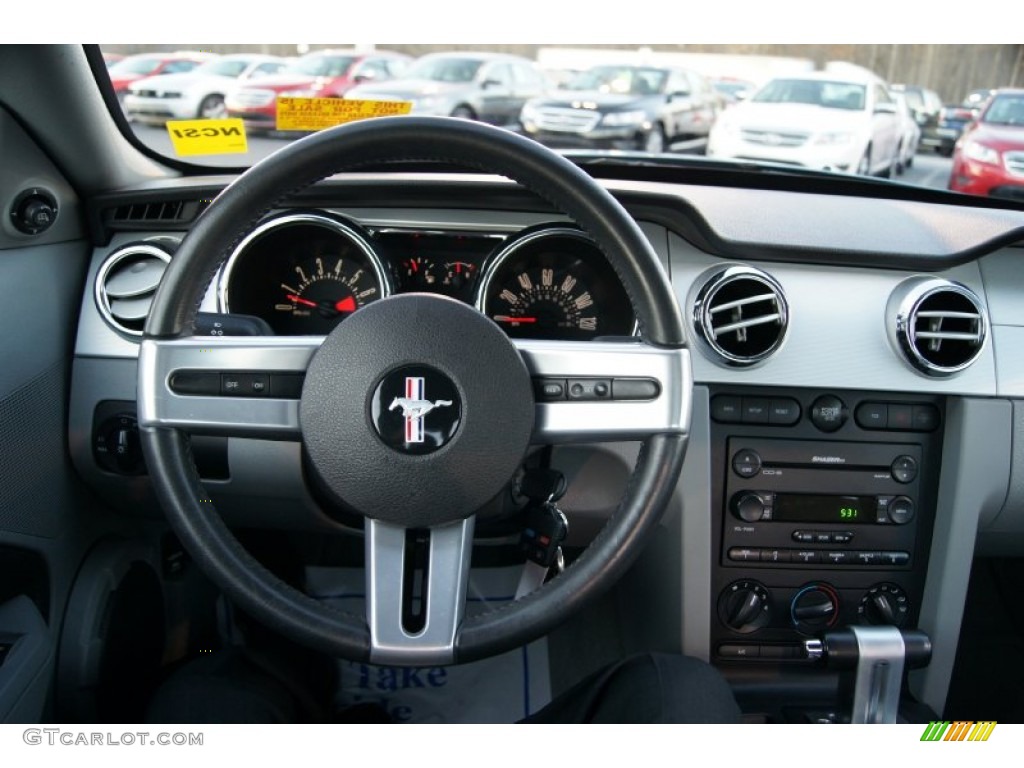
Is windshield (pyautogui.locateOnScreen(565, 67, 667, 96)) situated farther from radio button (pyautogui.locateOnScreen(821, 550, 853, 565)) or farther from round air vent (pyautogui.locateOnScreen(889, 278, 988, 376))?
radio button (pyautogui.locateOnScreen(821, 550, 853, 565))

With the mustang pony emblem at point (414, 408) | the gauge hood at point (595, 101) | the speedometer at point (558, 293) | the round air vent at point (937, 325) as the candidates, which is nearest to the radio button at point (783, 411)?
the round air vent at point (937, 325)

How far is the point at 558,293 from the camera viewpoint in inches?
76.7

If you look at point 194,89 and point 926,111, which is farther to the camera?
point 926,111

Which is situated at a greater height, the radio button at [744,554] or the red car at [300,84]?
the red car at [300,84]

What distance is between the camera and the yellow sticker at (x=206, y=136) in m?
2.12

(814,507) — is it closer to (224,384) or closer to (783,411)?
(783,411)

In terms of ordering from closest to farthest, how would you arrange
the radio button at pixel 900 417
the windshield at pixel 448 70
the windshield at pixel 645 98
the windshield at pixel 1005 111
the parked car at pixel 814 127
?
the radio button at pixel 900 417 → the windshield at pixel 645 98 → the windshield at pixel 1005 111 → the windshield at pixel 448 70 → the parked car at pixel 814 127

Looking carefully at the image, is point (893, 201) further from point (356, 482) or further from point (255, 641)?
point (255, 641)

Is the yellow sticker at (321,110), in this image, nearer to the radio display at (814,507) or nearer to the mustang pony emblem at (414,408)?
the mustang pony emblem at (414,408)

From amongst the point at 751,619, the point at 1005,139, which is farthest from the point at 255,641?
the point at 1005,139

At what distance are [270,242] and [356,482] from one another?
2.64 feet

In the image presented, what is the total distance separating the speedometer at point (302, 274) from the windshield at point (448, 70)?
162 centimetres

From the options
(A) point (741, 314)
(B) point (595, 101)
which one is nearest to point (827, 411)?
(A) point (741, 314)
